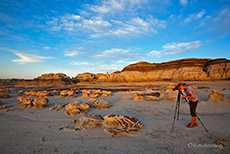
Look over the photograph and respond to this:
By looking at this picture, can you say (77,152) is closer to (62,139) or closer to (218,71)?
(62,139)

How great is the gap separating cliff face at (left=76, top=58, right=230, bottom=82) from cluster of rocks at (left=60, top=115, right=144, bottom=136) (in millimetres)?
36941

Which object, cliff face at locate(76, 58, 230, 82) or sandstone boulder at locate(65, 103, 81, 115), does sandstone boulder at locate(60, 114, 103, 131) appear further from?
cliff face at locate(76, 58, 230, 82)

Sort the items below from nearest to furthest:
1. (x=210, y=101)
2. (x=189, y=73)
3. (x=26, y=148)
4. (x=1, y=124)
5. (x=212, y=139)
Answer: (x=26, y=148) → (x=212, y=139) → (x=1, y=124) → (x=210, y=101) → (x=189, y=73)

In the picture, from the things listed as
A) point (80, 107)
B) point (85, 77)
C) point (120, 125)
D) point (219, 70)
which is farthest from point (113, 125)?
point (85, 77)

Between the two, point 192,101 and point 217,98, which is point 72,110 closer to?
point 192,101

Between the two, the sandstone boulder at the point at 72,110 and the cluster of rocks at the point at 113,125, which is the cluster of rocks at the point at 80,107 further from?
the cluster of rocks at the point at 113,125

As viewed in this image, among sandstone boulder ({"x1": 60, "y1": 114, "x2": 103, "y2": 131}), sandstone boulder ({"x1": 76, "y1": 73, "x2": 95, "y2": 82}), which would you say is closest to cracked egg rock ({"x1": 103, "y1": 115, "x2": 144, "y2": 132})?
sandstone boulder ({"x1": 60, "y1": 114, "x2": 103, "y2": 131})

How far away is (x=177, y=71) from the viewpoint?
39.1 m

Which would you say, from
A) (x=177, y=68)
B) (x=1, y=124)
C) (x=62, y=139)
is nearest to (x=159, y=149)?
→ (x=62, y=139)

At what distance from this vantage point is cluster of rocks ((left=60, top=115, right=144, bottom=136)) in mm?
4190

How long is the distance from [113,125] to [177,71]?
4085 centimetres

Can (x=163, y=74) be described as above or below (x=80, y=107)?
above

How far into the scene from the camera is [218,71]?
31469 mm

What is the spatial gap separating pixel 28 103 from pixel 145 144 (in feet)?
29.2
